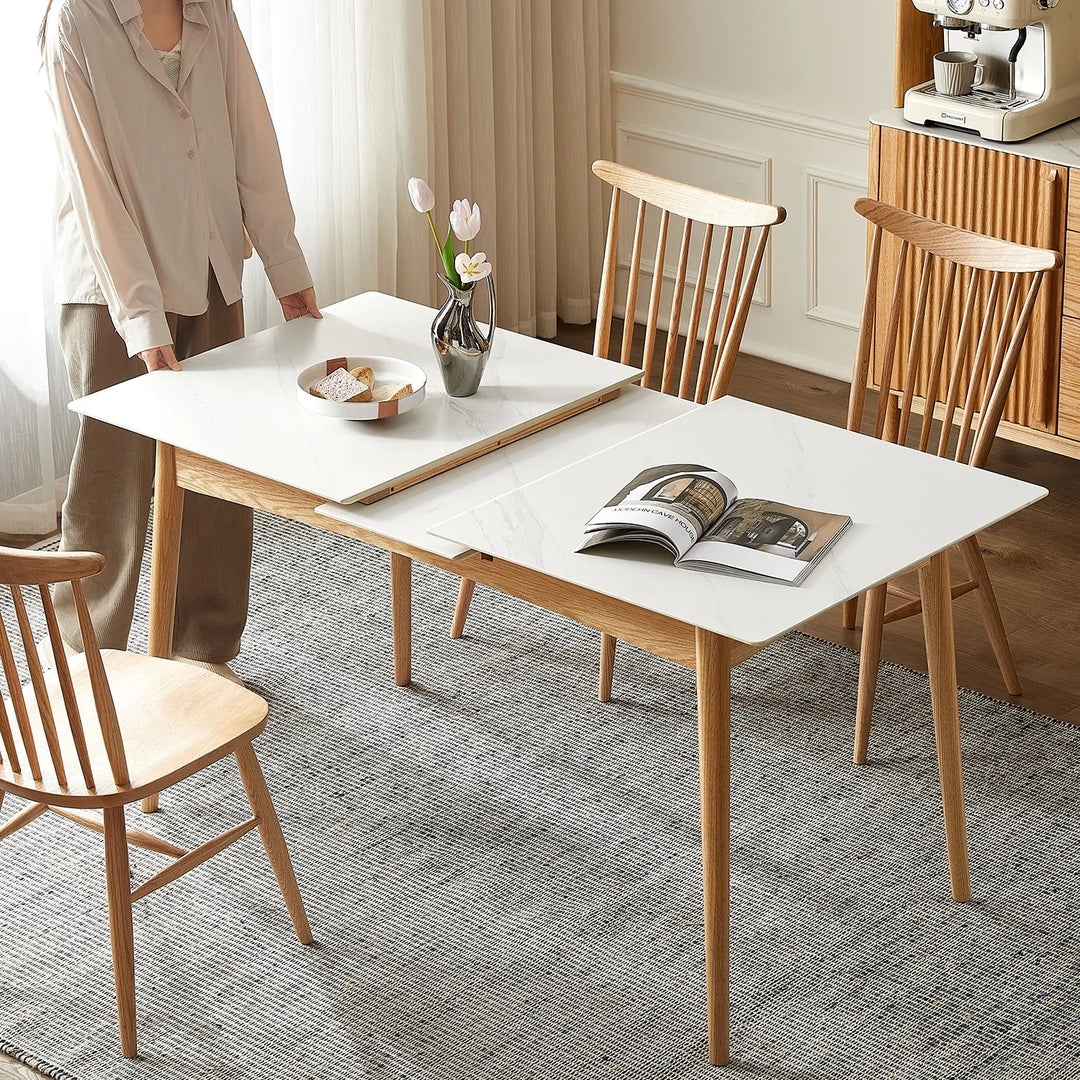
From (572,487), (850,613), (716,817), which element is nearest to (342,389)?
(572,487)

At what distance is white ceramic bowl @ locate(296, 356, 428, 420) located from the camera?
2.63 m

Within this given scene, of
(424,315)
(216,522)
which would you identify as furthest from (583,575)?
(216,522)

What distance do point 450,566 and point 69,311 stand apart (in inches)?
44.2

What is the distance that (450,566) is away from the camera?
2.37m

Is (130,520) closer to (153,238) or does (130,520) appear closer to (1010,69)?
(153,238)

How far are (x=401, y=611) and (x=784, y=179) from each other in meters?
2.07

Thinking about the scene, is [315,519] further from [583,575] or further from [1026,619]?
[1026,619]

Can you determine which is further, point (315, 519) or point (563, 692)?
point (563, 692)

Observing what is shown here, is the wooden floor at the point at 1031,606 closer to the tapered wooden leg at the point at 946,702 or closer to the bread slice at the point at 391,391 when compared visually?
the tapered wooden leg at the point at 946,702

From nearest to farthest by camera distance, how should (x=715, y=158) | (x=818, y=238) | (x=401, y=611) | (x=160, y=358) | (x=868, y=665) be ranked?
(x=160, y=358), (x=868, y=665), (x=401, y=611), (x=818, y=238), (x=715, y=158)

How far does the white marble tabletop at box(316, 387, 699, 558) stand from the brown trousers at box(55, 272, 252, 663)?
82 centimetres

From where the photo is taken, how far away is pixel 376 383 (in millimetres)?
2777

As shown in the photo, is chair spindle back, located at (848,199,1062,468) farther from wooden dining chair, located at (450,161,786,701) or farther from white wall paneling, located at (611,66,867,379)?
white wall paneling, located at (611,66,867,379)

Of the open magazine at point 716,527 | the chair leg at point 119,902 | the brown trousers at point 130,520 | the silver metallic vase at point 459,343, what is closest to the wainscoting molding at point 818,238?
the brown trousers at point 130,520
